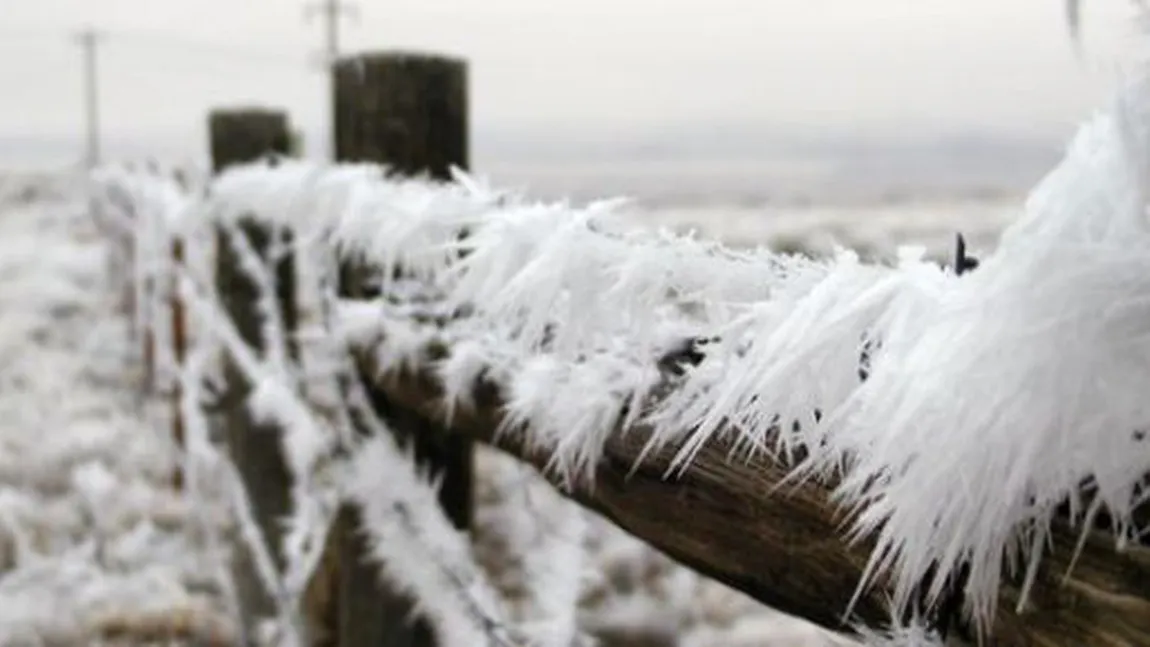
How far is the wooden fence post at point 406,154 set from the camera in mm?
2299

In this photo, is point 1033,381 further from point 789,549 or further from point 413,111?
point 413,111

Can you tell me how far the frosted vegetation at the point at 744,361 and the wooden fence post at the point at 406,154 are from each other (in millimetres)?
55

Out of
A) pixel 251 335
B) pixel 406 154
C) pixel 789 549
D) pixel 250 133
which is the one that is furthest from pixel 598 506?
pixel 250 133

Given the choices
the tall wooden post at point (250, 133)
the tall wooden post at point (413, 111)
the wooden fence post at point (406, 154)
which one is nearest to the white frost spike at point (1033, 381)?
the wooden fence post at point (406, 154)

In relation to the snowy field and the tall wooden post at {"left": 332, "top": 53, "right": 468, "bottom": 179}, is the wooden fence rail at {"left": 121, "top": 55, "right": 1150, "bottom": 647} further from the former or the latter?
the snowy field

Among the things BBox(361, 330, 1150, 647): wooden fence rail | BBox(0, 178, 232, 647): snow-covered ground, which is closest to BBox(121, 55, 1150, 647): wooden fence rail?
BBox(361, 330, 1150, 647): wooden fence rail

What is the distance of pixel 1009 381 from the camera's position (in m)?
0.66

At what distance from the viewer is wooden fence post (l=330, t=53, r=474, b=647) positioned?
2299 mm

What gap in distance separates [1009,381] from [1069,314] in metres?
0.05

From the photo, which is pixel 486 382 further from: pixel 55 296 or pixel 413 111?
pixel 55 296

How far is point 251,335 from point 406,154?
4.78ft

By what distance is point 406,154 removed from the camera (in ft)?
7.75

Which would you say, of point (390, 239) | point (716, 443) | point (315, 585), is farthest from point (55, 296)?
point (716, 443)

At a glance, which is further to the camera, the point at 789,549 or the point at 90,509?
the point at 90,509
